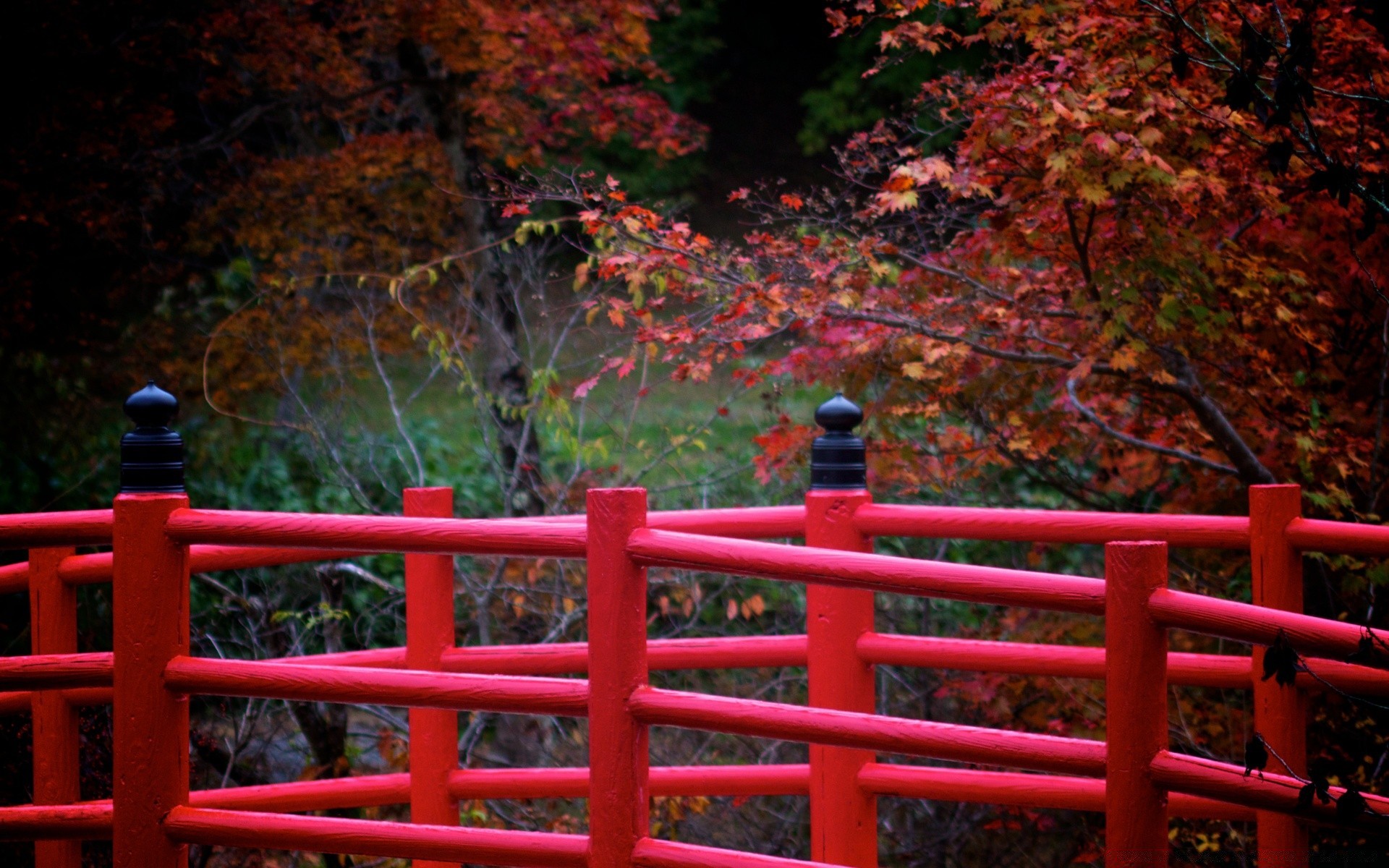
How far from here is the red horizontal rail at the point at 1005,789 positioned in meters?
2.83

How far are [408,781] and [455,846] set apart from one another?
1.00m

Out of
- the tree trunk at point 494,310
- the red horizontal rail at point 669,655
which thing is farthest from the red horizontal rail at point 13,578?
the tree trunk at point 494,310

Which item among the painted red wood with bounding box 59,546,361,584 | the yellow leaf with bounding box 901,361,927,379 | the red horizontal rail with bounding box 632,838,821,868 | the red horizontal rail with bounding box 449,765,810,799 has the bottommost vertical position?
the red horizontal rail with bounding box 449,765,810,799

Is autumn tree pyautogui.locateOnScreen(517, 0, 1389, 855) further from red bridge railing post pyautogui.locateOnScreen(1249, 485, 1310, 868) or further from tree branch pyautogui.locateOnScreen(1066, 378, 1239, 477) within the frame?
red bridge railing post pyautogui.locateOnScreen(1249, 485, 1310, 868)

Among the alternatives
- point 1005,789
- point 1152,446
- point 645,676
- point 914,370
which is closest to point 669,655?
point 1005,789

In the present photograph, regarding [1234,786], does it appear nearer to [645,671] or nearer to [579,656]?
[645,671]

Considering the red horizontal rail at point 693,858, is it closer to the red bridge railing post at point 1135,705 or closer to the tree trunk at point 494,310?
the red bridge railing post at point 1135,705

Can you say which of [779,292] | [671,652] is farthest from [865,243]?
[671,652]

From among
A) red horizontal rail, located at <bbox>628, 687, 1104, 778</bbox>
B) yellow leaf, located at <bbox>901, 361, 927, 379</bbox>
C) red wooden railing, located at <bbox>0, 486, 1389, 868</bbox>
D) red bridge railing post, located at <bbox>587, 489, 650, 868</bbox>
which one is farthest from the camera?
yellow leaf, located at <bbox>901, 361, 927, 379</bbox>

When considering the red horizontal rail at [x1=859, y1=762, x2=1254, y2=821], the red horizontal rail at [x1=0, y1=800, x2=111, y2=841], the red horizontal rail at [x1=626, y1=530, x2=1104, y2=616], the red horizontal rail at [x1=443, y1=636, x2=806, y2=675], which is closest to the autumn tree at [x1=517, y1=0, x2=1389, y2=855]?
the red horizontal rail at [x1=859, y1=762, x2=1254, y2=821]

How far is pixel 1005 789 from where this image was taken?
2859 millimetres

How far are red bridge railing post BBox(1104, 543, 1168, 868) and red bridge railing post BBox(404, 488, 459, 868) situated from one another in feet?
5.76

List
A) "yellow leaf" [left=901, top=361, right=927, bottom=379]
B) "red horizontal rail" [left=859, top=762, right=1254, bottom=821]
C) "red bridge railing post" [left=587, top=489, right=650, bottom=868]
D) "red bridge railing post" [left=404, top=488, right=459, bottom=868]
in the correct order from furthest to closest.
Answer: "yellow leaf" [left=901, top=361, right=927, bottom=379]
"red bridge railing post" [left=404, top=488, right=459, bottom=868]
"red horizontal rail" [left=859, top=762, right=1254, bottom=821]
"red bridge railing post" [left=587, top=489, right=650, bottom=868]

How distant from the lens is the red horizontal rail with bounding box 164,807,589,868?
7.59 feet
